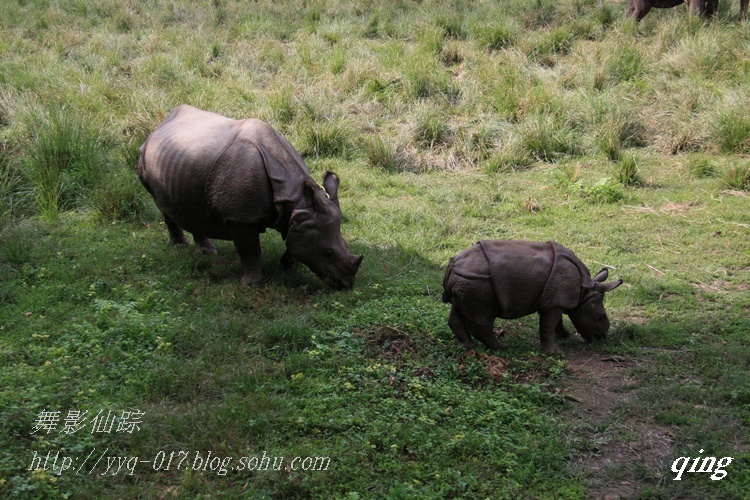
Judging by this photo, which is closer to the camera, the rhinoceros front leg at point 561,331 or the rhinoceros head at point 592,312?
the rhinoceros head at point 592,312

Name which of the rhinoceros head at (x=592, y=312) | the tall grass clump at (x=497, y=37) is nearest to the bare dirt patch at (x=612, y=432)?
the rhinoceros head at (x=592, y=312)

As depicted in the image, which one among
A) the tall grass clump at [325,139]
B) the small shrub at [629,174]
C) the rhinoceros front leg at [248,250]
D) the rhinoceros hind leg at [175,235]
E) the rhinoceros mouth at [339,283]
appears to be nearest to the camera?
the rhinoceros front leg at [248,250]

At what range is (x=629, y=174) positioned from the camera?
1088 centimetres

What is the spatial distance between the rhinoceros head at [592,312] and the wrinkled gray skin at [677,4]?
415 inches

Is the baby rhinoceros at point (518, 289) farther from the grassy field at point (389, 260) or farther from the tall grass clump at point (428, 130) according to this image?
the tall grass clump at point (428, 130)

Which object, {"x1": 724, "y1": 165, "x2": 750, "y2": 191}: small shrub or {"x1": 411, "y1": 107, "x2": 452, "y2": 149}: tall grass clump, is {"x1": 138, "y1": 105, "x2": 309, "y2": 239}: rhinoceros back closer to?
{"x1": 411, "y1": 107, "x2": 452, "y2": 149}: tall grass clump

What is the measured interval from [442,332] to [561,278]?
1178 mm

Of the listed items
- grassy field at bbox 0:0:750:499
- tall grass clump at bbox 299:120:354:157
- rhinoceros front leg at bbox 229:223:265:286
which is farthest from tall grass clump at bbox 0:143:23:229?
tall grass clump at bbox 299:120:354:157

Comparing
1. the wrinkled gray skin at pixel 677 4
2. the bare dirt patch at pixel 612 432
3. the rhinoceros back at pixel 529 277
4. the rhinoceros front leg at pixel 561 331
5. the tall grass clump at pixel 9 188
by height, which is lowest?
the rhinoceros front leg at pixel 561 331

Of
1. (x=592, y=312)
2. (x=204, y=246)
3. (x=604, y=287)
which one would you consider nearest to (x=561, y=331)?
(x=592, y=312)

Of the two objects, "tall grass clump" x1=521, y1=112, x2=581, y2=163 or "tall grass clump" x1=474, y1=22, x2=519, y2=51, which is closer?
"tall grass clump" x1=521, y1=112, x2=581, y2=163

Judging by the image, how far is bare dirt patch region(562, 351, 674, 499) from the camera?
5051mm

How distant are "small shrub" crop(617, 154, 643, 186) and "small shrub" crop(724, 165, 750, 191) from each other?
3.74 ft

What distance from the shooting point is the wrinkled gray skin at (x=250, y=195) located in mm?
7770
